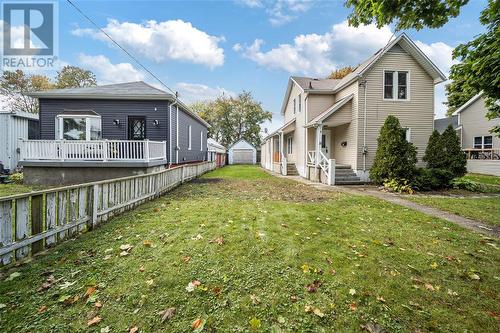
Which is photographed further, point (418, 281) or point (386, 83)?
point (386, 83)

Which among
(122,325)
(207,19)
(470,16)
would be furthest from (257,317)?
(207,19)

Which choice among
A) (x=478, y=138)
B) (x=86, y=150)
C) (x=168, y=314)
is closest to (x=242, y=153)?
(x=478, y=138)

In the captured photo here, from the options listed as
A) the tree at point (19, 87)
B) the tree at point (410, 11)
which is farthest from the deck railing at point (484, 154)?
the tree at point (19, 87)

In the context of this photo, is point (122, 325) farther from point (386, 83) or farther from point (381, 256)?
point (386, 83)

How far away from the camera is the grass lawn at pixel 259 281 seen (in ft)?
7.27

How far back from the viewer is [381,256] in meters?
3.55

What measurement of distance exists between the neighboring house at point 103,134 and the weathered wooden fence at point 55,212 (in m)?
5.78

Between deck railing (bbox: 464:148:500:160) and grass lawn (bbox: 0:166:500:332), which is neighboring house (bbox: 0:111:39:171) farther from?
deck railing (bbox: 464:148:500:160)

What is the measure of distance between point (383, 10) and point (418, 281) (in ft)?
15.0

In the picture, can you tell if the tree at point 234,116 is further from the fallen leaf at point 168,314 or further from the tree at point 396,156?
the fallen leaf at point 168,314

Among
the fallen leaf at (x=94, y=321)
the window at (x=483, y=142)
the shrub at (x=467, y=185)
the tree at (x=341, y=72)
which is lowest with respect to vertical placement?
the fallen leaf at (x=94, y=321)

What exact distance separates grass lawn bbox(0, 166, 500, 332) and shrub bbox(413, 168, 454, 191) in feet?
21.2

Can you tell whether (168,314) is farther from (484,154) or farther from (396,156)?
(484,154)

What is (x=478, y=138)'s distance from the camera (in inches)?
784
